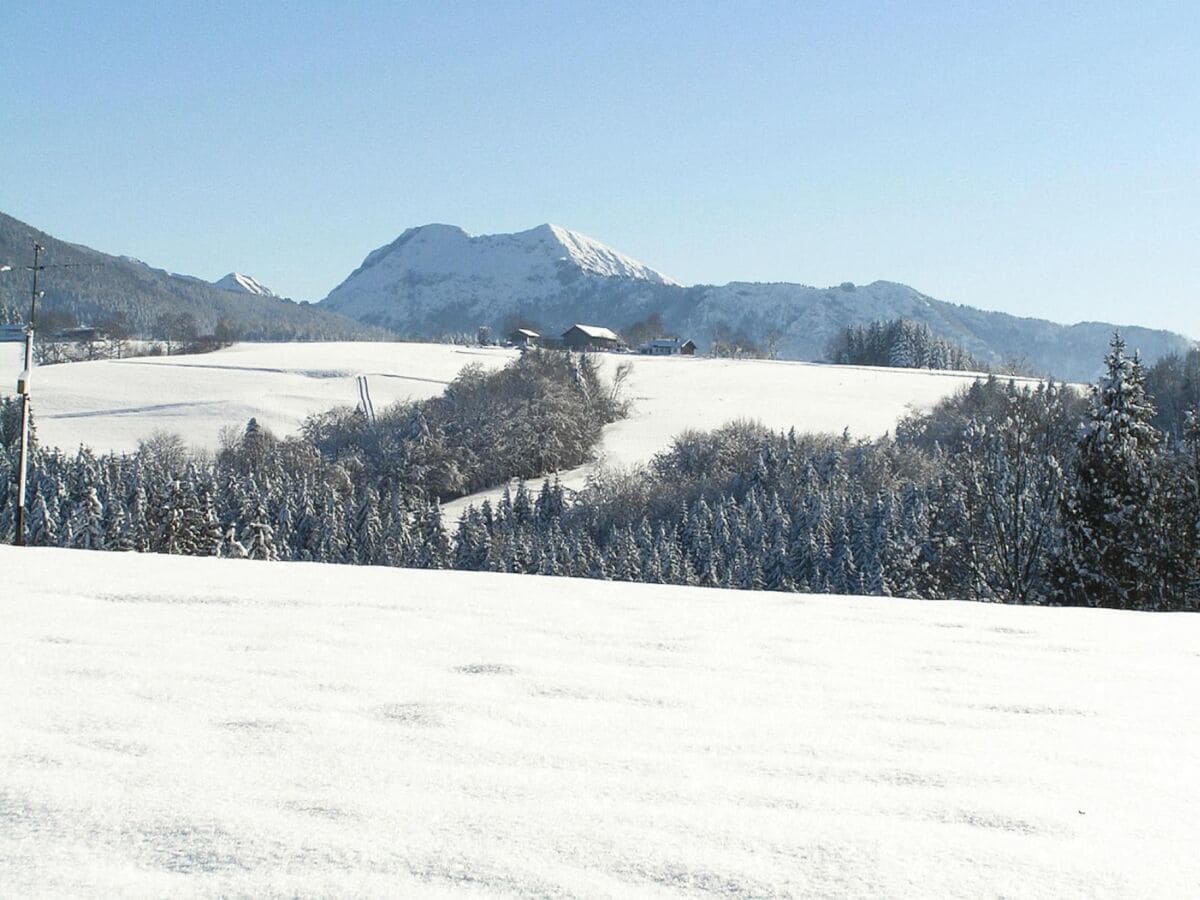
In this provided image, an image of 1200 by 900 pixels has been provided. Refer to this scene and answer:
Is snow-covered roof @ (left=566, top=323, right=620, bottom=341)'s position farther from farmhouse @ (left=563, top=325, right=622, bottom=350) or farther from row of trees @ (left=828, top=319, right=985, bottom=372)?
row of trees @ (left=828, top=319, right=985, bottom=372)

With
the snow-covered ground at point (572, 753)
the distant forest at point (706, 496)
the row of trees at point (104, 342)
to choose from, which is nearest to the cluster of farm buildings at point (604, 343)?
the row of trees at point (104, 342)

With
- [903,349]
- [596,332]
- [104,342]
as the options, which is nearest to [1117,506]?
[903,349]

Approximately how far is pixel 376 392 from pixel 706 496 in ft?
140

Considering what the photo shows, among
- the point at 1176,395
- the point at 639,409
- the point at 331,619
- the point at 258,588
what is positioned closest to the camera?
the point at 331,619

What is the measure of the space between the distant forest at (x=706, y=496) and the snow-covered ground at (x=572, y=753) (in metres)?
26.9

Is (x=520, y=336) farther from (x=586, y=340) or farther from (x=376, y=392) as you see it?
(x=376, y=392)

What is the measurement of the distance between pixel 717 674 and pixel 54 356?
15161cm

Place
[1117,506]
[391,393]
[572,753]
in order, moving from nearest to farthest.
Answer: [572,753]
[1117,506]
[391,393]

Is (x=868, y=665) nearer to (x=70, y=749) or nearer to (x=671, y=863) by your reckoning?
(x=671, y=863)

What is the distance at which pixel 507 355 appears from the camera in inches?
5231

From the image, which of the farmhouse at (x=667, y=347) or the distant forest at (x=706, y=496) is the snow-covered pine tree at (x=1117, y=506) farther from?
the farmhouse at (x=667, y=347)

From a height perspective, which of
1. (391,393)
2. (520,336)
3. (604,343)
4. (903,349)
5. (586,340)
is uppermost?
(903,349)

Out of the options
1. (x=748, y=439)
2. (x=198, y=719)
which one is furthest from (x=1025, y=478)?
(x=748, y=439)

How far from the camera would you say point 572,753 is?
4930 mm
